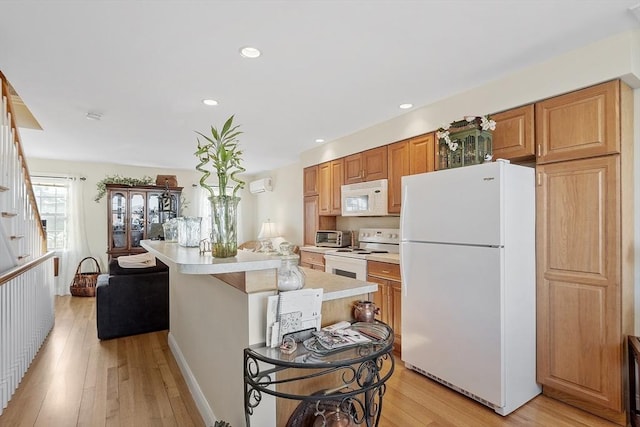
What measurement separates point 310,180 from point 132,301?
276cm

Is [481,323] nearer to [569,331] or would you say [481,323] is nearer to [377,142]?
[569,331]

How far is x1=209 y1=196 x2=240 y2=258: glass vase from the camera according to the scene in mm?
1618

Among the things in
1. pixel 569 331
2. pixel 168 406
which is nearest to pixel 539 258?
pixel 569 331

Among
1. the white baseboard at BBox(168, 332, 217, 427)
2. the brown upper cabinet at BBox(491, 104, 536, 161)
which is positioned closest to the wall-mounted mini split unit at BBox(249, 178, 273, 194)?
the white baseboard at BBox(168, 332, 217, 427)

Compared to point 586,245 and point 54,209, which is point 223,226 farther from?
point 54,209

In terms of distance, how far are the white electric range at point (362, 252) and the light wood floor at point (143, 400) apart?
3.47 feet

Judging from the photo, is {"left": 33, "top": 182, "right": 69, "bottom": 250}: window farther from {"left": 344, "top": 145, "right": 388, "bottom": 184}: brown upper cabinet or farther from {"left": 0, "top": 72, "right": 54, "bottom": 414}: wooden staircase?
{"left": 344, "top": 145, "right": 388, "bottom": 184}: brown upper cabinet

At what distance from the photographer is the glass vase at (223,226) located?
162 centimetres

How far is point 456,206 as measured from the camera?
242 cm

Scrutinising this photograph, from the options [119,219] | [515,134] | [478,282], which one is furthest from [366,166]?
[119,219]

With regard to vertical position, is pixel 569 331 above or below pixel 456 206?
below

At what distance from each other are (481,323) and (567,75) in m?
1.76

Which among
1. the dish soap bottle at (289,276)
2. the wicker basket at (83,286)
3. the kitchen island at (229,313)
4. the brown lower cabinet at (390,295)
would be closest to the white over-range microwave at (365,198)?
the brown lower cabinet at (390,295)

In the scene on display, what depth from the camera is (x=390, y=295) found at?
10.4 ft
